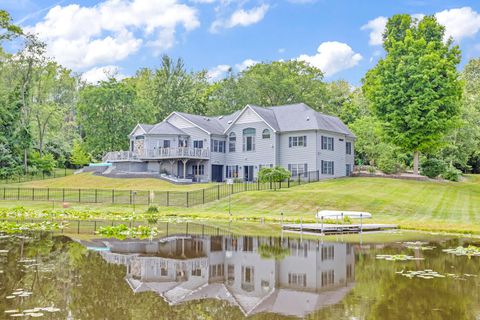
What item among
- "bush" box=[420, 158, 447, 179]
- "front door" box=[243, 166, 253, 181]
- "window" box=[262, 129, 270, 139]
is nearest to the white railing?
"front door" box=[243, 166, 253, 181]

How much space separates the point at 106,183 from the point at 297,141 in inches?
787

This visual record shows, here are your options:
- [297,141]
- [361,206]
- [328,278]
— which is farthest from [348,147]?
[328,278]

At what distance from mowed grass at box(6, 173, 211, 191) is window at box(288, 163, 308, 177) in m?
9.46

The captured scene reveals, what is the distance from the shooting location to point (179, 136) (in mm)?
56094

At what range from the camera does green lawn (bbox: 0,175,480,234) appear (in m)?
29.1

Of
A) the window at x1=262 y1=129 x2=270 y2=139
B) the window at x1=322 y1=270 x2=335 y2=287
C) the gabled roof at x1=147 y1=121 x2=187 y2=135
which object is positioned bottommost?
the window at x1=322 y1=270 x2=335 y2=287

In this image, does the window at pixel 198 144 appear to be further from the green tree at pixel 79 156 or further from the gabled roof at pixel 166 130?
the green tree at pixel 79 156

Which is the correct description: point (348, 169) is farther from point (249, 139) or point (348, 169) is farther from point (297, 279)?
point (297, 279)

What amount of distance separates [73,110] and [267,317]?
97553 millimetres

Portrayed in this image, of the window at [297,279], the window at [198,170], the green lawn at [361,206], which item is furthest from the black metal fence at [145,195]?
the window at [297,279]

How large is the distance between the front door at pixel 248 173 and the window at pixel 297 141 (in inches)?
199

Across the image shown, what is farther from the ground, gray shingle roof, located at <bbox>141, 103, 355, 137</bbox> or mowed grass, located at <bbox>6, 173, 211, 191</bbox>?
gray shingle roof, located at <bbox>141, 103, 355, 137</bbox>

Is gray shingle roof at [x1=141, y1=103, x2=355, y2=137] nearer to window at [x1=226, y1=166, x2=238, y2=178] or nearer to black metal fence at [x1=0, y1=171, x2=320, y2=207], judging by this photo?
window at [x1=226, y1=166, x2=238, y2=178]

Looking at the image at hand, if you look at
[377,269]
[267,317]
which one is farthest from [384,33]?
[267,317]
